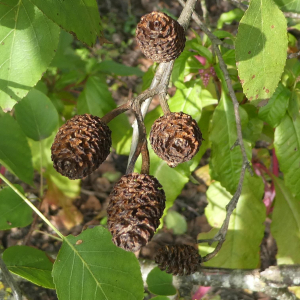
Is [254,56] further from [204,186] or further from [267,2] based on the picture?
[204,186]

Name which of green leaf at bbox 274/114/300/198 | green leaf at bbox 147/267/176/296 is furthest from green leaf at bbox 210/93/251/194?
green leaf at bbox 147/267/176/296

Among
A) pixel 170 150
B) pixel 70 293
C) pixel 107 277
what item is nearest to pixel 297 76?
pixel 170 150

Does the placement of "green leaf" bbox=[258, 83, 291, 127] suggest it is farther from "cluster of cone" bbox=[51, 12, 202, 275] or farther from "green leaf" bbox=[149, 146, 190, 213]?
"cluster of cone" bbox=[51, 12, 202, 275]

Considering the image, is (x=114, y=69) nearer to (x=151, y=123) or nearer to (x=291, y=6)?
(x=151, y=123)

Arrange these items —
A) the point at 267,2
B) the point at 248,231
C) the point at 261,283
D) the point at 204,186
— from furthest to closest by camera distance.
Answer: the point at 204,186 → the point at 248,231 → the point at 261,283 → the point at 267,2

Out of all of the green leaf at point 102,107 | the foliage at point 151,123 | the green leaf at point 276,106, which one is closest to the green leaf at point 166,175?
the foliage at point 151,123

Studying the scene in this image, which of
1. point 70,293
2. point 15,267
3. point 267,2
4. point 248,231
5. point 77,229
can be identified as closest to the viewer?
point 267,2

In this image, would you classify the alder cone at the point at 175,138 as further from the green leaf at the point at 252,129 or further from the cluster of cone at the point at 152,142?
the green leaf at the point at 252,129
